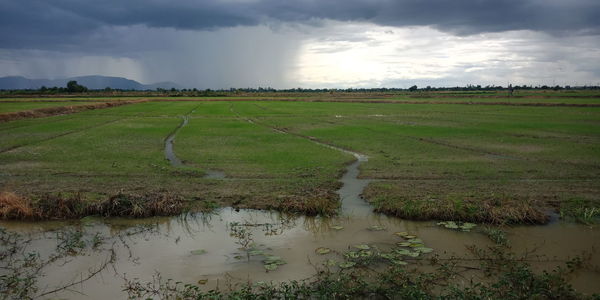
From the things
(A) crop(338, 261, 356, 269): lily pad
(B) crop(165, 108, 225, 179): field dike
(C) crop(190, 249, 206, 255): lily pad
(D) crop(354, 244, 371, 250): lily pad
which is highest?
(B) crop(165, 108, 225, 179): field dike

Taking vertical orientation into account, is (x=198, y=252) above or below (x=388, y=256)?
below

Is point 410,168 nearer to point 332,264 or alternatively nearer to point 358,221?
point 358,221

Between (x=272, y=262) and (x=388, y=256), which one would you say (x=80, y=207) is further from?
(x=388, y=256)

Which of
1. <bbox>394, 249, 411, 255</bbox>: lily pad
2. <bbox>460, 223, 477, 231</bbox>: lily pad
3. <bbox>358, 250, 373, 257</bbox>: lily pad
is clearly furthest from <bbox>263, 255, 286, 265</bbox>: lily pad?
<bbox>460, 223, 477, 231</bbox>: lily pad

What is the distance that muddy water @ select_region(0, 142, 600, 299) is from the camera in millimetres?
7137

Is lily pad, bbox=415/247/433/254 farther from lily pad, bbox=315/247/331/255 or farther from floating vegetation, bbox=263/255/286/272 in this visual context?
floating vegetation, bbox=263/255/286/272

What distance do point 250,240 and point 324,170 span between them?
278 inches

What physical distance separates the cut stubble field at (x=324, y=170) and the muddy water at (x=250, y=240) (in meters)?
0.71

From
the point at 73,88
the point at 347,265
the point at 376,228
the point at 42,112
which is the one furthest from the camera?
the point at 73,88

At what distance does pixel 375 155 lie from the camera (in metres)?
19.1

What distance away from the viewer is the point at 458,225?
9.73m

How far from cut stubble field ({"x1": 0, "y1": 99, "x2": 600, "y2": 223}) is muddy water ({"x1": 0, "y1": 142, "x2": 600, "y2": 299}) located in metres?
0.71

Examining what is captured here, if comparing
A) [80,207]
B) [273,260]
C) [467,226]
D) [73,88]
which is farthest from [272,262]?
[73,88]

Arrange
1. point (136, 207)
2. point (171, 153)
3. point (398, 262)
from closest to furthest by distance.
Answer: point (398, 262)
point (136, 207)
point (171, 153)
